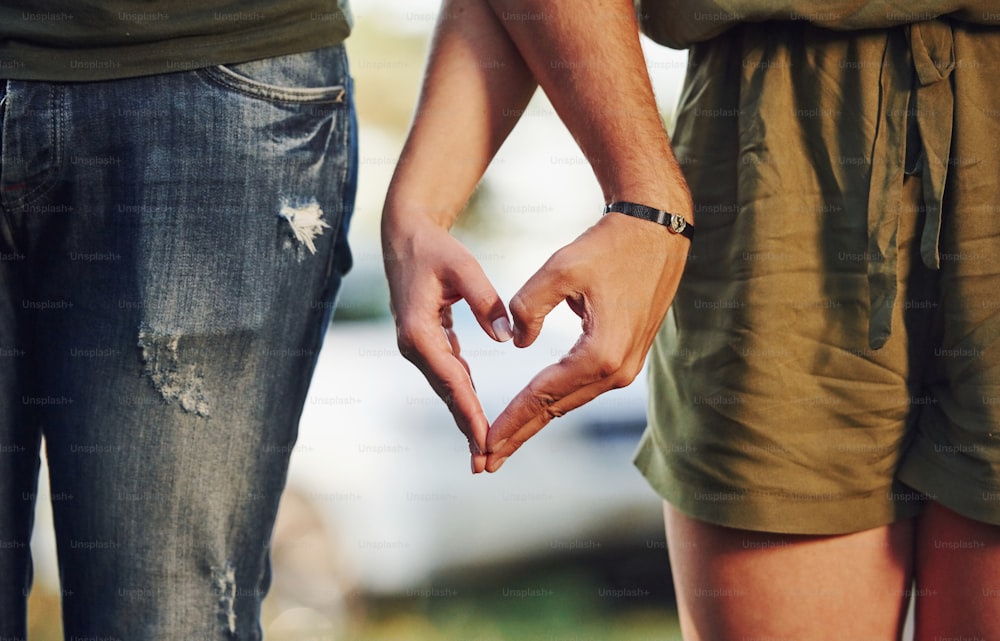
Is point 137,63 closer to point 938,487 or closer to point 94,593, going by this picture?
Result: point 94,593

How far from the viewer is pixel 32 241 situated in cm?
105

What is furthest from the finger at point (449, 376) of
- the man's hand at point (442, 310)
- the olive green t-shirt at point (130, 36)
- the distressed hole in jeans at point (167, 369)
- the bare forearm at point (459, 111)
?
the olive green t-shirt at point (130, 36)

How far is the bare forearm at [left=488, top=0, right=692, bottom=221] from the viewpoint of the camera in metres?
0.92

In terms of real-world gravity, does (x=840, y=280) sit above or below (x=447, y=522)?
above

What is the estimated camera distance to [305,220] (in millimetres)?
1064

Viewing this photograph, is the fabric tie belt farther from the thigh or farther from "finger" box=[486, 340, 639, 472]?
"finger" box=[486, 340, 639, 472]

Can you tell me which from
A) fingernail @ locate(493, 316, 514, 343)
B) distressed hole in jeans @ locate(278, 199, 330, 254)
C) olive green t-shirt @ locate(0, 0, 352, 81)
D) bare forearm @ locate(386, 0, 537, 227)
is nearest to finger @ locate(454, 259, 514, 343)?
fingernail @ locate(493, 316, 514, 343)

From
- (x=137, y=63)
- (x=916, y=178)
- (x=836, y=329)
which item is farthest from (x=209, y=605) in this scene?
(x=916, y=178)

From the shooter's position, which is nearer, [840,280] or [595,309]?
[595,309]

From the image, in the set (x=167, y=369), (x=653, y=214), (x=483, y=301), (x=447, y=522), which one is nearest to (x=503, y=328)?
(x=483, y=301)

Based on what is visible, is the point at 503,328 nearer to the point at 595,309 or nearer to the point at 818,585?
the point at 595,309

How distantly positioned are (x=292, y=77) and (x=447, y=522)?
197 centimetres

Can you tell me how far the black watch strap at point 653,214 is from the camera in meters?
0.90

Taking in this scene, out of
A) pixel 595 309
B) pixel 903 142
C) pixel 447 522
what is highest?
pixel 903 142
